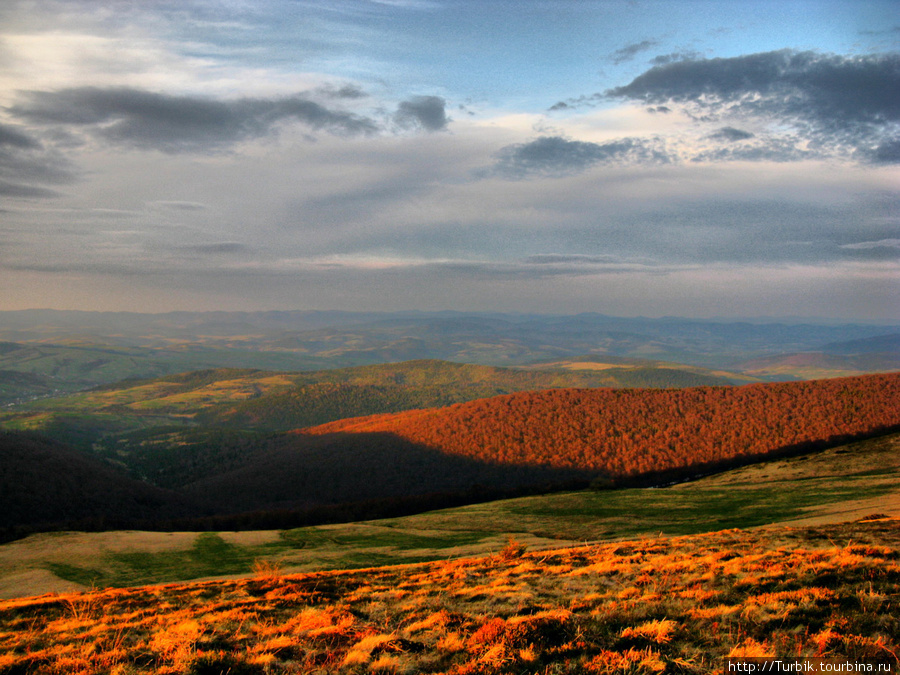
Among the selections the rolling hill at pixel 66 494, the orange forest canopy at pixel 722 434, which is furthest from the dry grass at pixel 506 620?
the orange forest canopy at pixel 722 434

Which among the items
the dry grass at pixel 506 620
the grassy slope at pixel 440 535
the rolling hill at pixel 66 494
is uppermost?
the dry grass at pixel 506 620

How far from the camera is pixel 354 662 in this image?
12703mm

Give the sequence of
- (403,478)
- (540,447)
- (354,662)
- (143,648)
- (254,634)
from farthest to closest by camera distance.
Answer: (540,447)
(403,478)
(254,634)
(143,648)
(354,662)

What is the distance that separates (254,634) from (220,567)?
32.9 m

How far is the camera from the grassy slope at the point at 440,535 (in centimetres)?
4169

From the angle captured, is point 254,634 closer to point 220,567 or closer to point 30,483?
point 220,567

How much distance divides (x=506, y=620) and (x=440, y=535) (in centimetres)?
4518

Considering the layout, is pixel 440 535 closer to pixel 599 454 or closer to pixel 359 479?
pixel 359 479

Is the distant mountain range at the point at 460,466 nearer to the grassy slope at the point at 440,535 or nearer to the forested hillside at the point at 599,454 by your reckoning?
the forested hillside at the point at 599,454

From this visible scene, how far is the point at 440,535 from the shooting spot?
57.6 metres

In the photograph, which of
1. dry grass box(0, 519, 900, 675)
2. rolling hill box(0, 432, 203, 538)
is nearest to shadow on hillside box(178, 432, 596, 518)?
rolling hill box(0, 432, 203, 538)

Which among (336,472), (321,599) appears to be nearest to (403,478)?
(336,472)

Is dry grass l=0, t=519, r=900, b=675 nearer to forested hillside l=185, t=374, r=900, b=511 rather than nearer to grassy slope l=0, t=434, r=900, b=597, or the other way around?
grassy slope l=0, t=434, r=900, b=597

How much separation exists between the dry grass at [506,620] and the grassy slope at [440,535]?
63.4ft
